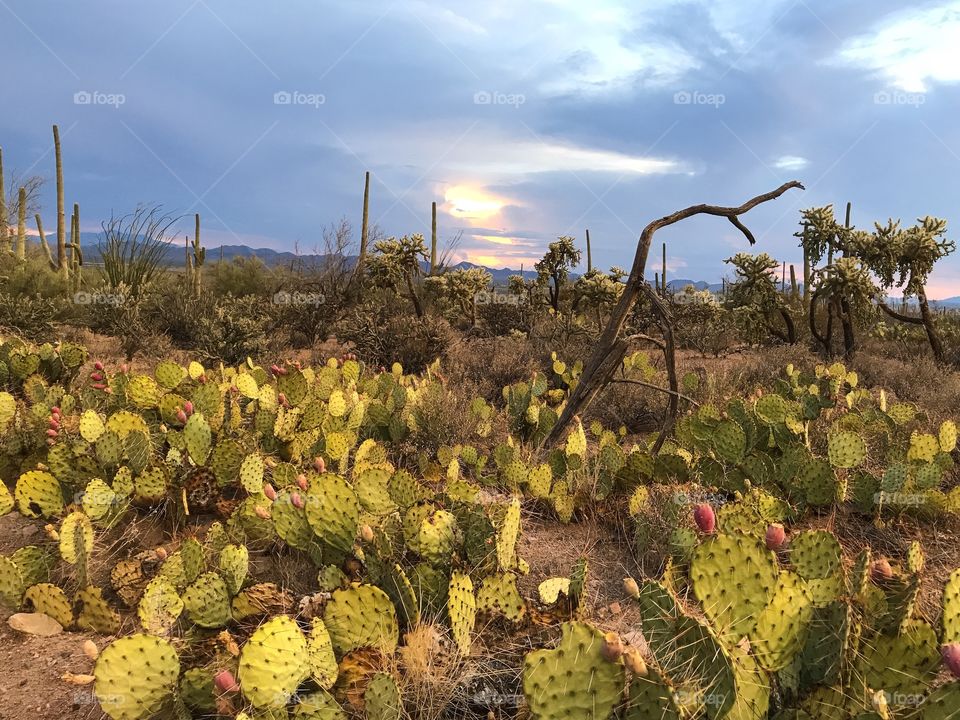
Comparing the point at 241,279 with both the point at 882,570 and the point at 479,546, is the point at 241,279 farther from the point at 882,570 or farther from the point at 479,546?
the point at 882,570

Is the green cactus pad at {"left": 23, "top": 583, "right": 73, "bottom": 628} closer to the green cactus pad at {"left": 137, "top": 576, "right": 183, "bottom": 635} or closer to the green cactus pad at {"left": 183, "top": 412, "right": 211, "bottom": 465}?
the green cactus pad at {"left": 137, "top": 576, "right": 183, "bottom": 635}

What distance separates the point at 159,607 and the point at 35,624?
2.03 ft

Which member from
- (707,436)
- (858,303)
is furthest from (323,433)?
(858,303)

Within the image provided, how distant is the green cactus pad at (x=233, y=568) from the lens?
8.58ft

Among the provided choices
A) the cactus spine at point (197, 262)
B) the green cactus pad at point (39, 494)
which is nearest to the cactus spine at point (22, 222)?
the cactus spine at point (197, 262)

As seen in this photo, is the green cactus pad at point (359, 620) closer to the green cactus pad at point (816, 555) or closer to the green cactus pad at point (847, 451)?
the green cactus pad at point (816, 555)

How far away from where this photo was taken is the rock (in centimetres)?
259

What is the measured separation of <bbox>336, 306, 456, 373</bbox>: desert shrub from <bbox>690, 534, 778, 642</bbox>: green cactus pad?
24.9 feet

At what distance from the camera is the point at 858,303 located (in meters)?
10.3

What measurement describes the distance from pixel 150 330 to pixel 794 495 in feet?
30.7

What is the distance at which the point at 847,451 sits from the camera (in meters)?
3.75

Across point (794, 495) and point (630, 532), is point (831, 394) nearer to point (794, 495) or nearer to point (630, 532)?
point (794, 495)

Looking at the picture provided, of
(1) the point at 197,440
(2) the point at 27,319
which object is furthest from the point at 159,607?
(2) the point at 27,319

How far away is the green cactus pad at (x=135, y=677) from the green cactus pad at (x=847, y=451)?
3591mm
